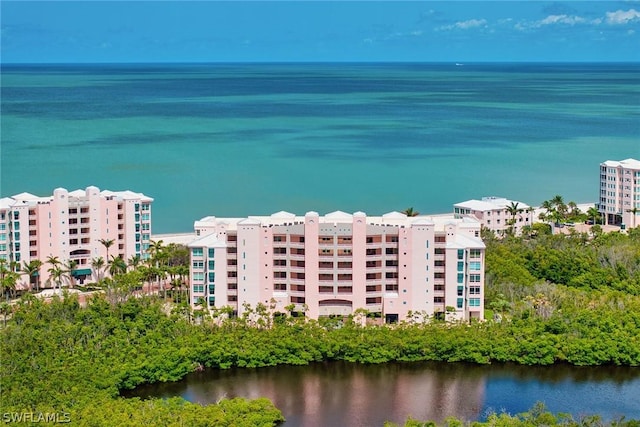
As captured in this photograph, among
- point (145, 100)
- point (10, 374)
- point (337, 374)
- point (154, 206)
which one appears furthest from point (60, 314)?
point (145, 100)

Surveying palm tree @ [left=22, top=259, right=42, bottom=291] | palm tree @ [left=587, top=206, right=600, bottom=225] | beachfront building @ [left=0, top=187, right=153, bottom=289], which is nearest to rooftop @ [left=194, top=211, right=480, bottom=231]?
beachfront building @ [left=0, top=187, right=153, bottom=289]

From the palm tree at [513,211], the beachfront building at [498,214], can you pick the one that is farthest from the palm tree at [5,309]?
the palm tree at [513,211]

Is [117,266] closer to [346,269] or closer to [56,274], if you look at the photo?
[56,274]

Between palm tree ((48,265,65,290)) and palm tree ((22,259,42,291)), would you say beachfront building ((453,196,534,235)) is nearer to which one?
palm tree ((48,265,65,290))

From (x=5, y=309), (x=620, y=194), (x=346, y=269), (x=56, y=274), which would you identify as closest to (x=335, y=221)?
(x=346, y=269)

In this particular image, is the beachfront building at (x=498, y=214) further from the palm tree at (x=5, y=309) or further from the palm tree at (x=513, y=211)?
the palm tree at (x=5, y=309)
